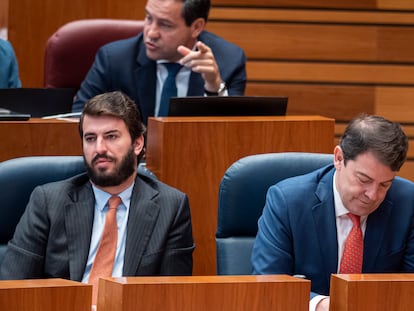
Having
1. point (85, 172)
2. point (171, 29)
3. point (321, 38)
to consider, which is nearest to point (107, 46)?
point (171, 29)

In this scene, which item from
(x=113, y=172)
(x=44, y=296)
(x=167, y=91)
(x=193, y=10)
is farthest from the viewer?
(x=193, y=10)

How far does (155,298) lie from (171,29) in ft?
6.80

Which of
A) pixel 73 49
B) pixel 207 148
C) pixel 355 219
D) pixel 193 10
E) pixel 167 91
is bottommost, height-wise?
pixel 355 219

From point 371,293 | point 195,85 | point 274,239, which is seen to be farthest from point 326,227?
point 195,85

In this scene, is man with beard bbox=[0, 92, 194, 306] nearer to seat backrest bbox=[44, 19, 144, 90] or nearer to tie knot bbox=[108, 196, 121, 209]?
tie knot bbox=[108, 196, 121, 209]

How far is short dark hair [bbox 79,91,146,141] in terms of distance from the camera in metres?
2.65

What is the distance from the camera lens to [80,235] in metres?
2.54

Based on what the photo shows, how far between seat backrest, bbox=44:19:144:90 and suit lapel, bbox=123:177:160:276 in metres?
1.45

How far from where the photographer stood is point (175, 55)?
3668 mm

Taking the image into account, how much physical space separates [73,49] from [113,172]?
1.49 meters

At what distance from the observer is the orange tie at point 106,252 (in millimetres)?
2543

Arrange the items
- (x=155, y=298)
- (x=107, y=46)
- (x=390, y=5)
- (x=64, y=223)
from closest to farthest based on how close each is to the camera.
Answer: (x=155, y=298)
(x=64, y=223)
(x=107, y=46)
(x=390, y=5)

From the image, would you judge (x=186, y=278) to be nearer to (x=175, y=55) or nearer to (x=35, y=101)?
(x=35, y=101)

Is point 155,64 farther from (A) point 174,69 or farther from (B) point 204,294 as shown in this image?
(B) point 204,294
